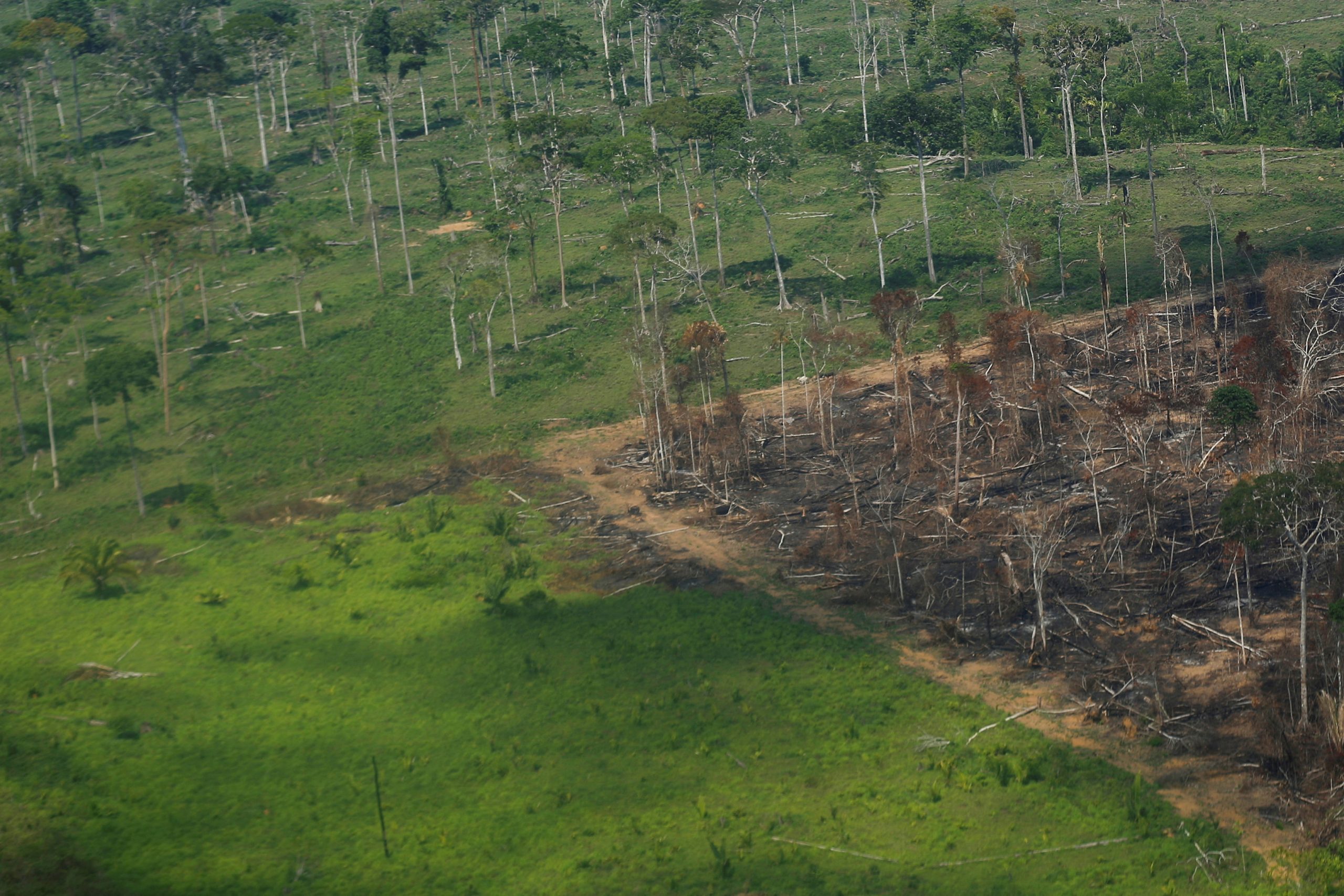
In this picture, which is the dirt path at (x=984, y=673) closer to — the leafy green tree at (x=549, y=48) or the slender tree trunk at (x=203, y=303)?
the slender tree trunk at (x=203, y=303)

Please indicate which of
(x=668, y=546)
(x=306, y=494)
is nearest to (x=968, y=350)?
(x=668, y=546)

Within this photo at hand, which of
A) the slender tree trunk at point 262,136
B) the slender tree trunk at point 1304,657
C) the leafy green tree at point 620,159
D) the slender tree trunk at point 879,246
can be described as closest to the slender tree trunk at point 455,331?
the leafy green tree at point 620,159

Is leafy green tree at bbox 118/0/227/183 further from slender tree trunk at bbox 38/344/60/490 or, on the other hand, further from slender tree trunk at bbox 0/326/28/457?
slender tree trunk at bbox 0/326/28/457

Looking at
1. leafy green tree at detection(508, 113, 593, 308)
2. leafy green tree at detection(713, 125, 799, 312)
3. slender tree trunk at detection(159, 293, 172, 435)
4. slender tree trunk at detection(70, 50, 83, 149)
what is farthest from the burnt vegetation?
slender tree trunk at detection(70, 50, 83, 149)

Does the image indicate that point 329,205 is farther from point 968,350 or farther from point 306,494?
point 968,350

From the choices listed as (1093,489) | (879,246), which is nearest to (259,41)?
(879,246)

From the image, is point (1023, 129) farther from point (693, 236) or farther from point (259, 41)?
point (259, 41)

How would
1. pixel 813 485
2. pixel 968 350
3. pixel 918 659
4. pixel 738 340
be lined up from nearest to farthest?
pixel 918 659 → pixel 813 485 → pixel 968 350 → pixel 738 340
